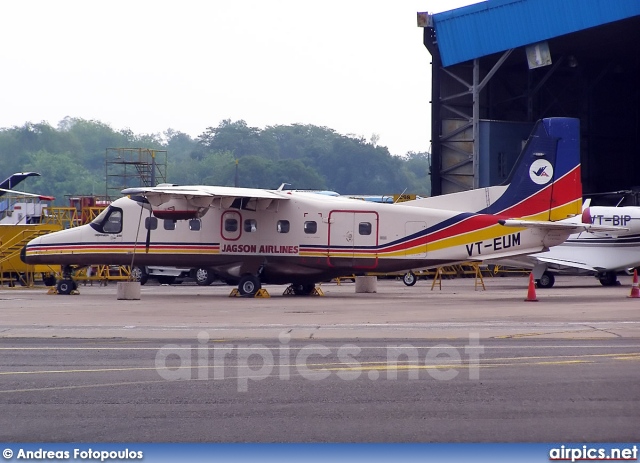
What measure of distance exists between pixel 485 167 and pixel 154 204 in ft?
66.6

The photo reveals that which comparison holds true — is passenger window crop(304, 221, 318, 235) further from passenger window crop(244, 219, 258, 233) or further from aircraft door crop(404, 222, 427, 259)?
aircraft door crop(404, 222, 427, 259)

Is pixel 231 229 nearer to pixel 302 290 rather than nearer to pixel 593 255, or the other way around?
pixel 302 290

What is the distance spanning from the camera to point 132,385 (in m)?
10.7

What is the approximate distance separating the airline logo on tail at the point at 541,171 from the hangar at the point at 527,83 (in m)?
13.4

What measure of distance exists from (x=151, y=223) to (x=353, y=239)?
261 inches

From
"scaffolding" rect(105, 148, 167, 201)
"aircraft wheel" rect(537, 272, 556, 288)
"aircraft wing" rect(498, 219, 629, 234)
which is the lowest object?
"aircraft wheel" rect(537, 272, 556, 288)

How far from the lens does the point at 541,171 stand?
26.5m

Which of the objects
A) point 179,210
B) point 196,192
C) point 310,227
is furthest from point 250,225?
point 196,192

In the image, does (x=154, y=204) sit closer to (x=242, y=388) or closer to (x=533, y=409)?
(x=242, y=388)

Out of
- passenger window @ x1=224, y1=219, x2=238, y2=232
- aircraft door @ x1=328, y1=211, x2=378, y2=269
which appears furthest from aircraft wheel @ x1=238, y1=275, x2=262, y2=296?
aircraft door @ x1=328, y1=211, x2=378, y2=269

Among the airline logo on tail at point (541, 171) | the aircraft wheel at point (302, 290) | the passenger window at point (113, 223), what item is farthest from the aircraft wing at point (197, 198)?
the airline logo on tail at point (541, 171)

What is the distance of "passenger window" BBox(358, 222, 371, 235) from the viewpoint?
89.5 feet

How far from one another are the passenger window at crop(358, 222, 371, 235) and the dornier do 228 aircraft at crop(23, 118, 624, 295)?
31mm

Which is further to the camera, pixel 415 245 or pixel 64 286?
pixel 64 286
